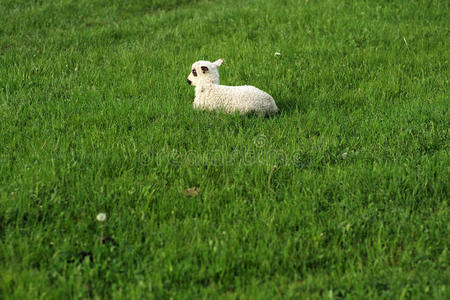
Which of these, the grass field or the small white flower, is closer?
the grass field

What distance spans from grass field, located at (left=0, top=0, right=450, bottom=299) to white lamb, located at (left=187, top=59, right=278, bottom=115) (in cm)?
16

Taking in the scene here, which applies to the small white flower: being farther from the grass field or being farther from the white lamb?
the white lamb

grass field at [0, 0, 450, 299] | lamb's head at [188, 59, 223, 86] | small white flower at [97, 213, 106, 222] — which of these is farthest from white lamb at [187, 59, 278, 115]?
small white flower at [97, 213, 106, 222]

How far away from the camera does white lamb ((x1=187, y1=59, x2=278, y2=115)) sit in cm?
600

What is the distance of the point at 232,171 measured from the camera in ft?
16.3

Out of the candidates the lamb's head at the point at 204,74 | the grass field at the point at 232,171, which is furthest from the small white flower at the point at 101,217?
the lamb's head at the point at 204,74

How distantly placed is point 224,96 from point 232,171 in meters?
1.44

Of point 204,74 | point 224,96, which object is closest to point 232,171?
point 224,96

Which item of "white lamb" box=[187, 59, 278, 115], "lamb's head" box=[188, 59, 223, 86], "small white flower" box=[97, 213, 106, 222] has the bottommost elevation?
"small white flower" box=[97, 213, 106, 222]

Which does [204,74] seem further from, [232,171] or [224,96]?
[232,171]

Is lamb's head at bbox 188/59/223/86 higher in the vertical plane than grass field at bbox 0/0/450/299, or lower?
higher

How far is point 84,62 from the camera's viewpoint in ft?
27.3

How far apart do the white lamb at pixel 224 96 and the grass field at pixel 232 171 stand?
158 mm

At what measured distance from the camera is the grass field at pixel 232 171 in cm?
367
